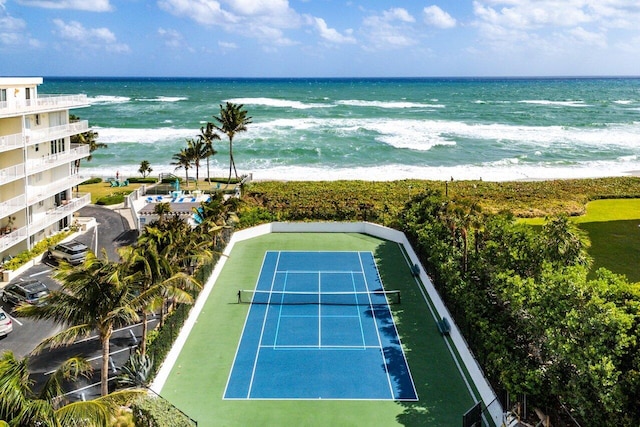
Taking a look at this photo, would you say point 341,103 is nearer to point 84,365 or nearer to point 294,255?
point 294,255

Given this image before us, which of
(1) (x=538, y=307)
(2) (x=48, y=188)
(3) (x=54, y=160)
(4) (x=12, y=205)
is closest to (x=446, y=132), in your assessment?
(3) (x=54, y=160)

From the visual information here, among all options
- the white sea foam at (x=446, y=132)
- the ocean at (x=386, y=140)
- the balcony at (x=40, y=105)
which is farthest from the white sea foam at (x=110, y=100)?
the balcony at (x=40, y=105)

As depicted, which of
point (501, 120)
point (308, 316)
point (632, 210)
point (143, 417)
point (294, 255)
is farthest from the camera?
point (501, 120)

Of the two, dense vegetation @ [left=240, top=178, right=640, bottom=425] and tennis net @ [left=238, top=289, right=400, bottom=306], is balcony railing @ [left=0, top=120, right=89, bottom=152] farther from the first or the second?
dense vegetation @ [left=240, top=178, right=640, bottom=425]

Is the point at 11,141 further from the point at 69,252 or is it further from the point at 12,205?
the point at 69,252

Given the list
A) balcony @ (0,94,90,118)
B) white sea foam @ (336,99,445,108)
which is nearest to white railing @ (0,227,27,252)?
balcony @ (0,94,90,118)

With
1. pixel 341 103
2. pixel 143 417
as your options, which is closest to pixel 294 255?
pixel 143 417
